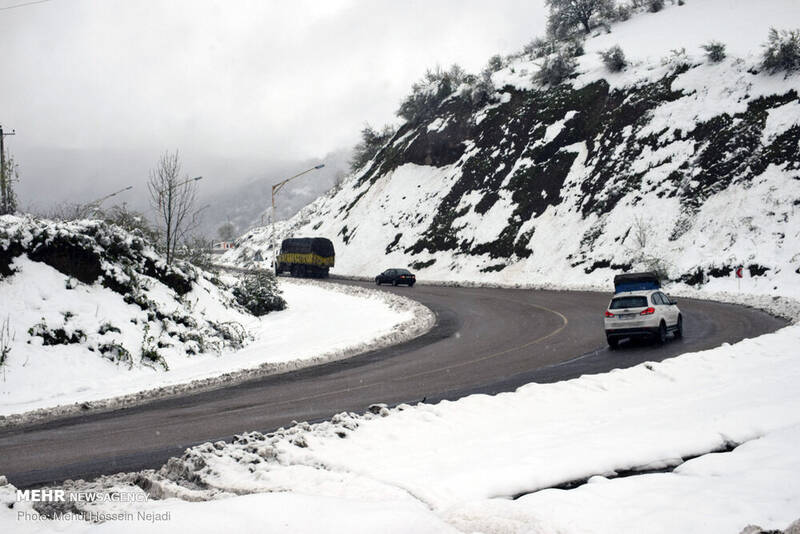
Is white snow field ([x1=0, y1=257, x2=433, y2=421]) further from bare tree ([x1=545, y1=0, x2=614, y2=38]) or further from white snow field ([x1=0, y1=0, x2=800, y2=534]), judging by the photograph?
bare tree ([x1=545, y1=0, x2=614, y2=38])

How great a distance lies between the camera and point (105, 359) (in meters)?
14.3

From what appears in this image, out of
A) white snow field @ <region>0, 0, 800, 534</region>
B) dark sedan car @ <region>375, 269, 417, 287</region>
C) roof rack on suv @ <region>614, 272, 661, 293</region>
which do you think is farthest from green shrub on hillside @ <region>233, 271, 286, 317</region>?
white snow field @ <region>0, 0, 800, 534</region>

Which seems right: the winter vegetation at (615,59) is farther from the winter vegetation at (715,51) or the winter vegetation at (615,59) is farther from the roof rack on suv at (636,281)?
the roof rack on suv at (636,281)

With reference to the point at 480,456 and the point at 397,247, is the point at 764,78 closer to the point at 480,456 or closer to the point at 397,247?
the point at 397,247

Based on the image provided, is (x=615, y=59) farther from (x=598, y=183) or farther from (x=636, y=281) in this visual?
(x=636, y=281)

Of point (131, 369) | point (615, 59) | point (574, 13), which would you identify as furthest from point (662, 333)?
point (574, 13)

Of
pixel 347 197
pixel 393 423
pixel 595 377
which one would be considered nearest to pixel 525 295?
pixel 595 377

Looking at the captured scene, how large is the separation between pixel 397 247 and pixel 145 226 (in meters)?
35.5

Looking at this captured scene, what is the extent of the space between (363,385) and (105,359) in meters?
7.07

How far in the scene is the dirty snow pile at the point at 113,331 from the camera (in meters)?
12.7

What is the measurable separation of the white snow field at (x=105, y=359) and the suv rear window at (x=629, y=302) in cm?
660

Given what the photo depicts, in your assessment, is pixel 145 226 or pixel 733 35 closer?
pixel 145 226

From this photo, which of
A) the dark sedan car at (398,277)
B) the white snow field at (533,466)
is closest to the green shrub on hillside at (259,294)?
the dark sedan car at (398,277)

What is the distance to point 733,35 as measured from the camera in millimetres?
46625
